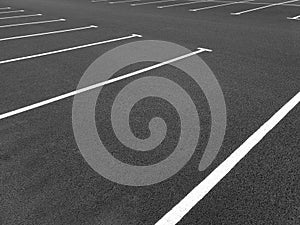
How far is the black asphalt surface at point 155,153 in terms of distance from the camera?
275 cm

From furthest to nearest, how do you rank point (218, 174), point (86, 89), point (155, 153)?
point (86, 89) < point (155, 153) < point (218, 174)

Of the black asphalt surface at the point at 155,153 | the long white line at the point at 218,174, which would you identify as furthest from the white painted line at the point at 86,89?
the long white line at the point at 218,174

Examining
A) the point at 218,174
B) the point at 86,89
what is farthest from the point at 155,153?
the point at 86,89

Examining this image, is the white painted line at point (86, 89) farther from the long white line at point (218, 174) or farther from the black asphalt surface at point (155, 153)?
the long white line at point (218, 174)

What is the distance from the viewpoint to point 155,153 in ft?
11.8

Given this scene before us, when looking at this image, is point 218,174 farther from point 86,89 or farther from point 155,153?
point 86,89

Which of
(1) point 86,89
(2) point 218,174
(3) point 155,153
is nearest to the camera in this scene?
(2) point 218,174

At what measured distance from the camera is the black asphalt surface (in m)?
2.75

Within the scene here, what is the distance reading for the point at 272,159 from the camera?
3.38 m

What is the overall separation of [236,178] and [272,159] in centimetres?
54

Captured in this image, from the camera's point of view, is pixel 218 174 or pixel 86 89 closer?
pixel 218 174

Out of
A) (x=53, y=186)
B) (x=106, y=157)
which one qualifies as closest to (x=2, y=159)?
(x=53, y=186)

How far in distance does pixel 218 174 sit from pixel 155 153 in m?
0.77

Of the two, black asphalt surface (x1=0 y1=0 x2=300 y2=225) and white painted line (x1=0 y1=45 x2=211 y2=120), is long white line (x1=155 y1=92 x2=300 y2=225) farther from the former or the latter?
white painted line (x1=0 y1=45 x2=211 y2=120)
